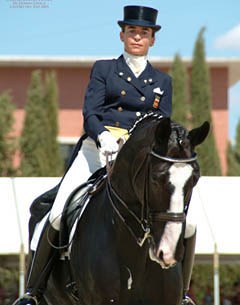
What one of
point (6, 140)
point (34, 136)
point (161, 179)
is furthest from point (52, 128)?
point (161, 179)

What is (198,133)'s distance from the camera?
18.9 feet

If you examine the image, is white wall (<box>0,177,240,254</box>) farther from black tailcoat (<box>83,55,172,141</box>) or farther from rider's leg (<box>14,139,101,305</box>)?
black tailcoat (<box>83,55,172,141</box>)

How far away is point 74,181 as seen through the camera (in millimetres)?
7129

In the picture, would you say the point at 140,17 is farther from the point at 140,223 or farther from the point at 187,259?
the point at 187,259

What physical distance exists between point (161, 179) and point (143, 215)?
0.42 meters

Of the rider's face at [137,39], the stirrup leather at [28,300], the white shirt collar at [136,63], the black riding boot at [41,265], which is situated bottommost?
the stirrup leather at [28,300]

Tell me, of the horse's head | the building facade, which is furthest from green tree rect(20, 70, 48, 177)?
the horse's head

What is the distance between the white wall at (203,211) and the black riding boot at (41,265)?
7045 mm

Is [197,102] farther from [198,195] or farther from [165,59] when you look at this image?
[198,195]

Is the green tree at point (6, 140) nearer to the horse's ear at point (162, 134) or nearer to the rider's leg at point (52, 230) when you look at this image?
the rider's leg at point (52, 230)

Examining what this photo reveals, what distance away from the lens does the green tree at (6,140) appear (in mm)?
29359

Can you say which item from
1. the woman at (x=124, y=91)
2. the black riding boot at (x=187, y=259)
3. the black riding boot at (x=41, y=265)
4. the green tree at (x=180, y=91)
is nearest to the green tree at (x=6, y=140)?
the green tree at (x=180, y=91)

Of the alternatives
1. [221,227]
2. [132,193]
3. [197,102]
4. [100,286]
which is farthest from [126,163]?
[197,102]

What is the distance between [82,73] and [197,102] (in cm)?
588
